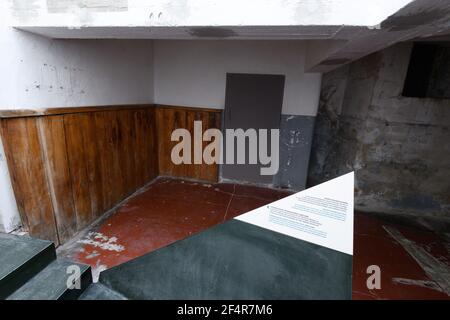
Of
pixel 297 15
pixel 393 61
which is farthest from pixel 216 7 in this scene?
pixel 393 61

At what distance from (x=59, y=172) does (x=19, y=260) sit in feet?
4.34

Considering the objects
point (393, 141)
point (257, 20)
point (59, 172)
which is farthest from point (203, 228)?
point (393, 141)

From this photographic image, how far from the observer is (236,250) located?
111 cm

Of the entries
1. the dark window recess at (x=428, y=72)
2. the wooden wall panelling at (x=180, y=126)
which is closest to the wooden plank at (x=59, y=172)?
the wooden wall panelling at (x=180, y=126)

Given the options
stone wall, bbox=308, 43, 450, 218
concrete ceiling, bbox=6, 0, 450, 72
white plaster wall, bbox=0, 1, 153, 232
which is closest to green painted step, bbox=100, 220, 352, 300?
concrete ceiling, bbox=6, 0, 450, 72

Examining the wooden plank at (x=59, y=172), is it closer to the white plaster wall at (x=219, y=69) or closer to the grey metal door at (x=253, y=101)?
the white plaster wall at (x=219, y=69)

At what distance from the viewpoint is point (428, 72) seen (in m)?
3.01

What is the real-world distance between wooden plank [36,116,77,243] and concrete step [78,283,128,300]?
61.2 inches

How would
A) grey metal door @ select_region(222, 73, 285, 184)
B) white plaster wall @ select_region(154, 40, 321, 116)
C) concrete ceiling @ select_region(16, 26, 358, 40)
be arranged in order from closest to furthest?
concrete ceiling @ select_region(16, 26, 358, 40), white plaster wall @ select_region(154, 40, 321, 116), grey metal door @ select_region(222, 73, 285, 184)

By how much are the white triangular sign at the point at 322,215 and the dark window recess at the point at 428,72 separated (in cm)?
279

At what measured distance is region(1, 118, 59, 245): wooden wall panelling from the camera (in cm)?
177

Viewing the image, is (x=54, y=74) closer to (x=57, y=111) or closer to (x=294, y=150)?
(x=57, y=111)

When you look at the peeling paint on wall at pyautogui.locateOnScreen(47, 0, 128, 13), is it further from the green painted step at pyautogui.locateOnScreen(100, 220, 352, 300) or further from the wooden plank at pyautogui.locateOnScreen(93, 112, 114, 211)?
the green painted step at pyautogui.locateOnScreen(100, 220, 352, 300)

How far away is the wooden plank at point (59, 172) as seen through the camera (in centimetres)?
204
